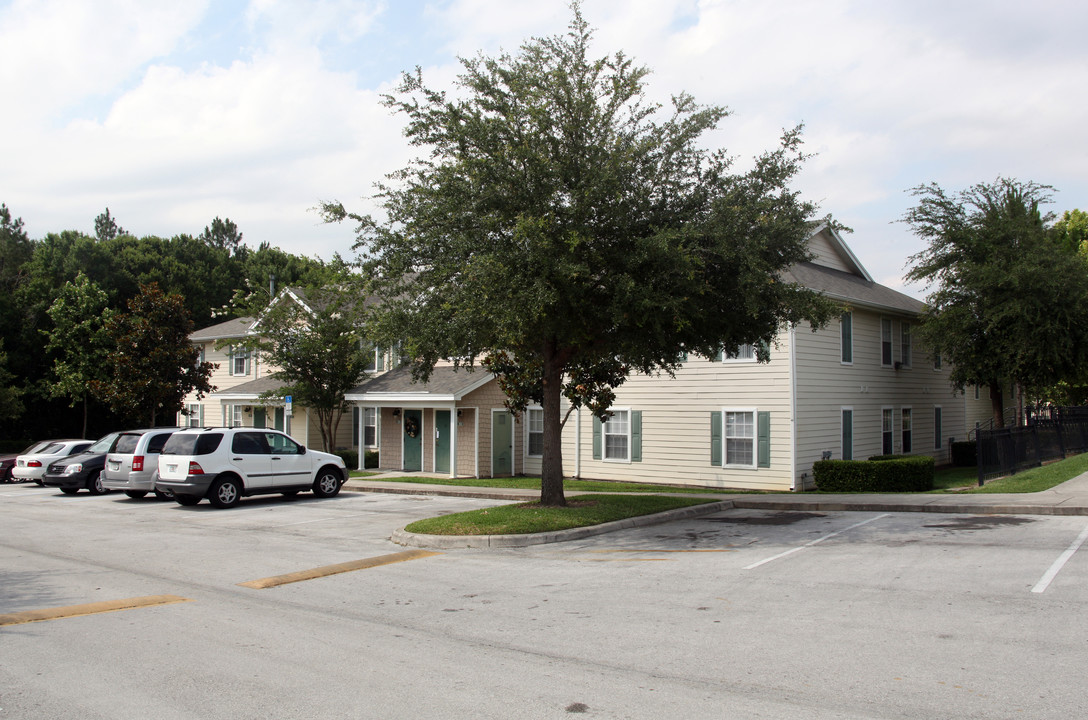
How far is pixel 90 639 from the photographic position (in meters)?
7.30

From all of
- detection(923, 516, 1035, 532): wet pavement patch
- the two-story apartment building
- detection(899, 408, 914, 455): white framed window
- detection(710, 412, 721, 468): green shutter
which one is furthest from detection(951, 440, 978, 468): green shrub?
detection(923, 516, 1035, 532): wet pavement patch

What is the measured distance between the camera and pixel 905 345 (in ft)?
94.2

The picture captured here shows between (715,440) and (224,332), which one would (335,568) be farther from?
(224,332)

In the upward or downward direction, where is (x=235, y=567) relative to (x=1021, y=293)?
downward

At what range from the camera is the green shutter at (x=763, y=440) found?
22.6m

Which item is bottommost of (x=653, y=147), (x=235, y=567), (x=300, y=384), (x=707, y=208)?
(x=235, y=567)

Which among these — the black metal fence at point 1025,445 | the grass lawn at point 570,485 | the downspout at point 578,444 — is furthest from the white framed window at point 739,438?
the black metal fence at point 1025,445

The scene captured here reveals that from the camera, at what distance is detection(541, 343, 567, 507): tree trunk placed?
15.6m

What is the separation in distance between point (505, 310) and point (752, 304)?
3757mm

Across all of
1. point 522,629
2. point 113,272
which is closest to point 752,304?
point 522,629

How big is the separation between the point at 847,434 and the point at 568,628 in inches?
764

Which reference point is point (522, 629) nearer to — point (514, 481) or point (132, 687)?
point (132, 687)

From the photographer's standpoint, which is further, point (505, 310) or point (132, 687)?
point (505, 310)

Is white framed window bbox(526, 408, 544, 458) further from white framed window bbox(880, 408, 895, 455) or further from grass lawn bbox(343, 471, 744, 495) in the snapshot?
white framed window bbox(880, 408, 895, 455)
